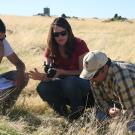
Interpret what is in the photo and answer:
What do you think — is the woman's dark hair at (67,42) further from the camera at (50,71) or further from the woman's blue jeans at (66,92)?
the woman's blue jeans at (66,92)

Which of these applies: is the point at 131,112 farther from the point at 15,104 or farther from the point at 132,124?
the point at 15,104

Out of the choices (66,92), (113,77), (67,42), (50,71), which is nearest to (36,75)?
(50,71)

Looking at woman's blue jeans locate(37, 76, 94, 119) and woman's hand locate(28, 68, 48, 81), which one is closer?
woman's blue jeans locate(37, 76, 94, 119)

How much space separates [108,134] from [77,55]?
1.56m

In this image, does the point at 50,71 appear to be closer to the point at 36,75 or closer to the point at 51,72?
the point at 51,72

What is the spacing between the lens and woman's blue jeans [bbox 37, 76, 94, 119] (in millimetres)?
6395

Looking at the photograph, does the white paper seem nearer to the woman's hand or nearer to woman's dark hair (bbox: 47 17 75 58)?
the woman's hand

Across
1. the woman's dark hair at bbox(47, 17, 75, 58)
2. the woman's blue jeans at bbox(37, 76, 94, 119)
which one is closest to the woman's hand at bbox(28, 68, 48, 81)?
the woman's blue jeans at bbox(37, 76, 94, 119)

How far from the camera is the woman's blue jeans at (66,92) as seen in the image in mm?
6395

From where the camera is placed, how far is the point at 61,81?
6578mm

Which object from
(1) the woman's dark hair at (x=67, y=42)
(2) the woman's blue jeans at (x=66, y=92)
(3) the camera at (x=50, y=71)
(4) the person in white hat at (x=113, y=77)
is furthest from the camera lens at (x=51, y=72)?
(4) the person in white hat at (x=113, y=77)

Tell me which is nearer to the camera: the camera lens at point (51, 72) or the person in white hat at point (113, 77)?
the person in white hat at point (113, 77)

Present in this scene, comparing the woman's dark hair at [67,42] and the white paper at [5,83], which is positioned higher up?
the woman's dark hair at [67,42]

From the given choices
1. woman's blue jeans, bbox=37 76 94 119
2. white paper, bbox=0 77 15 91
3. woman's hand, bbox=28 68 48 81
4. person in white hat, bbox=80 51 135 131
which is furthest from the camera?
white paper, bbox=0 77 15 91
